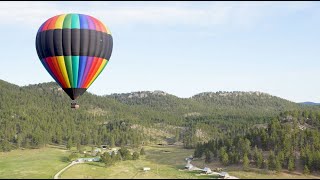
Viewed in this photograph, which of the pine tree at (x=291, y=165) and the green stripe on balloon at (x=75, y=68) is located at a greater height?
the green stripe on balloon at (x=75, y=68)

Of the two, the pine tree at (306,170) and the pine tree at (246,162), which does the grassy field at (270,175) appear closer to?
the pine tree at (306,170)

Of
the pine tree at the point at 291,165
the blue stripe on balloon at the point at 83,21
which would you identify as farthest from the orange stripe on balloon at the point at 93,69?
the pine tree at the point at 291,165

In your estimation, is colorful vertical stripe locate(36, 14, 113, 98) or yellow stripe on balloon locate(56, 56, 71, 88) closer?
colorful vertical stripe locate(36, 14, 113, 98)

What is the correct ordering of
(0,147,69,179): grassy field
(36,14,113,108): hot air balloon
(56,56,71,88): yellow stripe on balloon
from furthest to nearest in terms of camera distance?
1. (0,147,69,179): grassy field
2. (56,56,71,88): yellow stripe on balloon
3. (36,14,113,108): hot air balloon

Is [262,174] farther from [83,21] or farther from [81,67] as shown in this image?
[83,21]

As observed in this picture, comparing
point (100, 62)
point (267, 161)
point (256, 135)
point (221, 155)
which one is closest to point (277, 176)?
point (267, 161)

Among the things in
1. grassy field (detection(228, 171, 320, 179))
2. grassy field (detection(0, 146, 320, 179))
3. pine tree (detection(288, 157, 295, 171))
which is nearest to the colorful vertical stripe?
grassy field (detection(0, 146, 320, 179))

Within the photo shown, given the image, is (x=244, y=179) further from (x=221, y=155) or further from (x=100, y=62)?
(x=100, y=62)

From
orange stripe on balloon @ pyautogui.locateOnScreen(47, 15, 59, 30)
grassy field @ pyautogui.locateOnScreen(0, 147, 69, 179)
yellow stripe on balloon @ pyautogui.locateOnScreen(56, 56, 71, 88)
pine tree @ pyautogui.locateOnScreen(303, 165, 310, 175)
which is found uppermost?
orange stripe on balloon @ pyautogui.locateOnScreen(47, 15, 59, 30)

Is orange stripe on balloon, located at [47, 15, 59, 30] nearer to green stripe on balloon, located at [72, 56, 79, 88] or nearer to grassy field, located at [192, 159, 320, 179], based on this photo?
green stripe on balloon, located at [72, 56, 79, 88]
